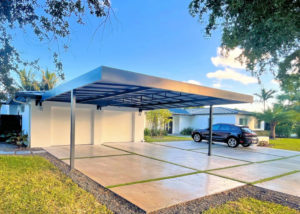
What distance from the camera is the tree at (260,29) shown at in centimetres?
428

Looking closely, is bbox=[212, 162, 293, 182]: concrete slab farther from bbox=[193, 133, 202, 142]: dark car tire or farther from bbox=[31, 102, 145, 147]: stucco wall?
bbox=[31, 102, 145, 147]: stucco wall

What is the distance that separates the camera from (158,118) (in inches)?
687

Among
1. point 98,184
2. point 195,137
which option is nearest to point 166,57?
point 195,137

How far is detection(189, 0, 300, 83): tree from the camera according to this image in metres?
4.28

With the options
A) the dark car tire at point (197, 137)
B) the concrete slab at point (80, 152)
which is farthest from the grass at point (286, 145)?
the concrete slab at point (80, 152)

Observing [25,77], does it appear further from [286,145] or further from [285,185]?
[286,145]

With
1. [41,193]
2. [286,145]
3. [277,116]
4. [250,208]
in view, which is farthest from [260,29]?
[277,116]

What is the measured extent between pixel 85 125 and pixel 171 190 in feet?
26.9

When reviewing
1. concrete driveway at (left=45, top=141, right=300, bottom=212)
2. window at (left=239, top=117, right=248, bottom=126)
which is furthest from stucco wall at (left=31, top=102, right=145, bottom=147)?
window at (left=239, top=117, right=248, bottom=126)

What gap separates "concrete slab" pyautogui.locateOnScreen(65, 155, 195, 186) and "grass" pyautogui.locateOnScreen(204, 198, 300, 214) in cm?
212

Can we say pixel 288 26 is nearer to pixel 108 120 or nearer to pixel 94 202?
pixel 94 202

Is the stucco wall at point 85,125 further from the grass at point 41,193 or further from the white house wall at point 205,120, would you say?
the white house wall at point 205,120

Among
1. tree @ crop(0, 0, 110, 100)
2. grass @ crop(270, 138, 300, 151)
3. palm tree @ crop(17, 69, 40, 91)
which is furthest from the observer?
grass @ crop(270, 138, 300, 151)

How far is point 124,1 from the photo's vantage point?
17.6 feet
